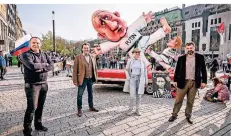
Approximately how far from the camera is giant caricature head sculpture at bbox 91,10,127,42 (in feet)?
27.0

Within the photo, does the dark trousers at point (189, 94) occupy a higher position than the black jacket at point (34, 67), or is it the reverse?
the black jacket at point (34, 67)

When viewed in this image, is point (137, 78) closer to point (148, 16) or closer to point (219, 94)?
point (219, 94)

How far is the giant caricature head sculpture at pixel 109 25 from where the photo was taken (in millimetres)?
8234

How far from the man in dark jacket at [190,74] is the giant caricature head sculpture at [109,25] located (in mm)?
4458

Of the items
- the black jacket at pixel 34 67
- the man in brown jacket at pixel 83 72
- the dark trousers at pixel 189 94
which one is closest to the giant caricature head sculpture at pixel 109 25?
the man in brown jacket at pixel 83 72

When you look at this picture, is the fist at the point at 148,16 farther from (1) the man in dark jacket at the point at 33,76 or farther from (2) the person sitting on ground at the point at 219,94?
(1) the man in dark jacket at the point at 33,76

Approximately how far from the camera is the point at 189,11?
56625 mm

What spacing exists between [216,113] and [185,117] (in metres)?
1.04

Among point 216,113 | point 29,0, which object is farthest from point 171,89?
point 29,0

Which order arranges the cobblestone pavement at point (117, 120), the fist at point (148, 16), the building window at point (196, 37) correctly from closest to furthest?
the cobblestone pavement at point (117, 120)
the fist at point (148, 16)
the building window at point (196, 37)

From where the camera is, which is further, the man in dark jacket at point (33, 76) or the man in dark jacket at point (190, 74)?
the man in dark jacket at point (190, 74)

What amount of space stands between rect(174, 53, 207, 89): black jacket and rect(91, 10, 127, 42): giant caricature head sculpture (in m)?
4.46

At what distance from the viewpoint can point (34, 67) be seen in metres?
3.41

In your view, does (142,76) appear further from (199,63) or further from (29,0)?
(29,0)
